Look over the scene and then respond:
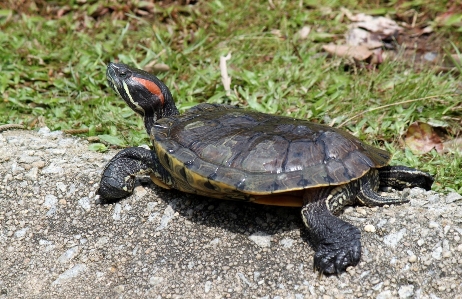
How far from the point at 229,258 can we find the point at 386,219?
43.9 inches

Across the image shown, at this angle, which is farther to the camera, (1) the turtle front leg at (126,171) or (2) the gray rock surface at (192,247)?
(1) the turtle front leg at (126,171)

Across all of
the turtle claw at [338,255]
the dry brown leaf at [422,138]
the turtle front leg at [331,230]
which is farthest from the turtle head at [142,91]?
the dry brown leaf at [422,138]

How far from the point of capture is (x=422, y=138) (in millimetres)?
5379

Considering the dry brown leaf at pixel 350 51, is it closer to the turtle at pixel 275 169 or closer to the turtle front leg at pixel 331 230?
the turtle at pixel 275 169

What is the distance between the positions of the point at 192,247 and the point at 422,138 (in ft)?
8.94

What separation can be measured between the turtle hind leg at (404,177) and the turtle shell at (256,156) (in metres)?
0.22

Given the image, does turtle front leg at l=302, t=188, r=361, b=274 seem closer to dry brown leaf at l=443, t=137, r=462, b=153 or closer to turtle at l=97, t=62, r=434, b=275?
turtle at l=97, t=62, r=434, b=275

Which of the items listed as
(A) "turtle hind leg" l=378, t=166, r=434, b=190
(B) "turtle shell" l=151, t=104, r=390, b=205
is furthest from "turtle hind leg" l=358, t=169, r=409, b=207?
(A) "turtle hind leg" l=378, t=166, r=434, b=190

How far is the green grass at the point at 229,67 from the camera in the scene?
18.2 feet

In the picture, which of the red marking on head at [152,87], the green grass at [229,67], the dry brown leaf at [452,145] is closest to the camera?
the red marking on head at [152,87]

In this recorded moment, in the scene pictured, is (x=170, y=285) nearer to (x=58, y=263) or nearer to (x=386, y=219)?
(x=58, y=263)

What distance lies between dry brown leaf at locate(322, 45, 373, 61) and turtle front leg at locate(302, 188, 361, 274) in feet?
9.59

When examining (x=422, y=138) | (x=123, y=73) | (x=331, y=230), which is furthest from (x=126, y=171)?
(x=422, y=138)

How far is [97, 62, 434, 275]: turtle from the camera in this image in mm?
3611
